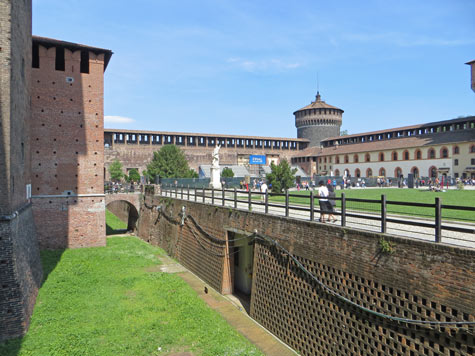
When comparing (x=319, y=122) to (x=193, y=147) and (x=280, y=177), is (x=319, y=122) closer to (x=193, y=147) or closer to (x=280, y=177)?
(x=193, y=147)

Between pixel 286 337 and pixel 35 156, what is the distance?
1739cm

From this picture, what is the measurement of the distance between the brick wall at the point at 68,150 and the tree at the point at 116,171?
27798 millimetres

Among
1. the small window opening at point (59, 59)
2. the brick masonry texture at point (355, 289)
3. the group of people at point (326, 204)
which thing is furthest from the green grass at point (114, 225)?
the group of people at point (326, 204)

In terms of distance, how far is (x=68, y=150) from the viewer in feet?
69.3

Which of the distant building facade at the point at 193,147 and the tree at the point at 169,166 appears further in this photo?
the distant building facade at the point at 193,147

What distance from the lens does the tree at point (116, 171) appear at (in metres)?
48.8

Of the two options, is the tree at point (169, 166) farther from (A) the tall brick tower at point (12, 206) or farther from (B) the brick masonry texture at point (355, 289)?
(B) the brick masonry texture at point (355, 289)

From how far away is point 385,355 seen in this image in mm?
7027

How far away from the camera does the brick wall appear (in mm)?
20281

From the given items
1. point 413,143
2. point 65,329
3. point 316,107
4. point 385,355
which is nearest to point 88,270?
point 65,329

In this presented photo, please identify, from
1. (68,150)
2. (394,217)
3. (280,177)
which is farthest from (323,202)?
(68,150)

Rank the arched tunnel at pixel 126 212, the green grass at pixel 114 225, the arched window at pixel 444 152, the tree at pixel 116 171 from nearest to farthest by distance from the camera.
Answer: the arched tunnel at pixel 126 212 < the green grass at pixel 114 225 < the arched window at pixel 444 152 < the tree at pixel 116 171

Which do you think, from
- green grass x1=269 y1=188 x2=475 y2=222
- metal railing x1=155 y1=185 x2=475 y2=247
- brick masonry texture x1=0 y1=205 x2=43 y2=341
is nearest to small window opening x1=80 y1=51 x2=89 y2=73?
metal railing x1=155 y1=185 x2=475 y2=247

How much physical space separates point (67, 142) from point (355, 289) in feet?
62.5
